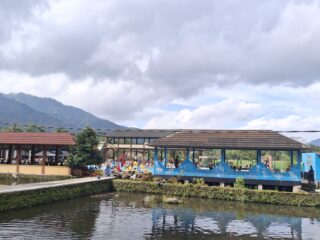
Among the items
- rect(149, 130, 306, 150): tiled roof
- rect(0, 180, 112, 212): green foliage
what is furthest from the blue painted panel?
rect(0, 180, 112, 212): green foliage

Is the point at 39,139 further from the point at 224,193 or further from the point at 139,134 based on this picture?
the point at 139,134

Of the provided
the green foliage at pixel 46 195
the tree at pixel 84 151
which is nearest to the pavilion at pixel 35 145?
the tree at pixel 84 151

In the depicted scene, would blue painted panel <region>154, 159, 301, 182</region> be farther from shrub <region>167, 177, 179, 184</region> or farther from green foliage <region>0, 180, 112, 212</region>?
green foliage <region>0, 180, 112, 212</region>

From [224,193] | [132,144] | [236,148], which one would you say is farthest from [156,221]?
[132,144]

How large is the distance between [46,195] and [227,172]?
16824mm

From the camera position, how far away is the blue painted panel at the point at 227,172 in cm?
3553

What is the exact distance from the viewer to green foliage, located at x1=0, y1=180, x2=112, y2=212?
24.7 m

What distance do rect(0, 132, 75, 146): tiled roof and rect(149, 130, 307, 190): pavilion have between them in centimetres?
1004

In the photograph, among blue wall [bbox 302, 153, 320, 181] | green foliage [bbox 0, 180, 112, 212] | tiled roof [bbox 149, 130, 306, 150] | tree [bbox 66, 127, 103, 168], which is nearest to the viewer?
green foliage [bbox 0, 180, 112, 212]

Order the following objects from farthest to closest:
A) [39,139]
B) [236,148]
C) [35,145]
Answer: [35,145], [39,139], [236,148]

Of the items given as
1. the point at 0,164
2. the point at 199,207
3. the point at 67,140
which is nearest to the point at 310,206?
the point at 199,207

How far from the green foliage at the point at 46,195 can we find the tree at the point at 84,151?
14.7 feet

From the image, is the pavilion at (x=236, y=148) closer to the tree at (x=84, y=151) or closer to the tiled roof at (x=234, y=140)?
the tiled roof at (x=234, y=140)

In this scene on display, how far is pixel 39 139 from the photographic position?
4366cm
